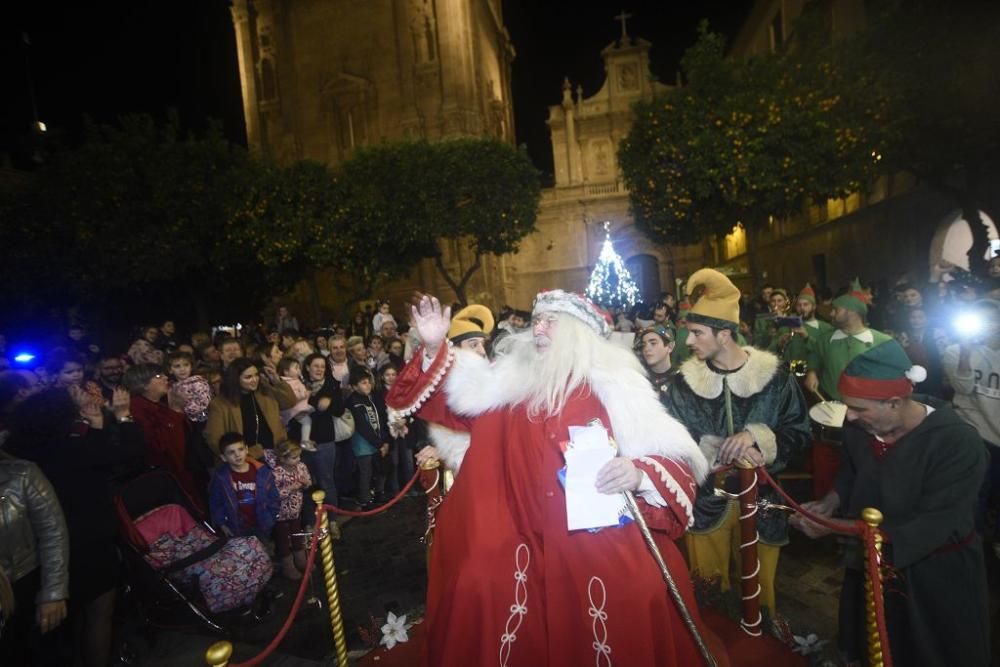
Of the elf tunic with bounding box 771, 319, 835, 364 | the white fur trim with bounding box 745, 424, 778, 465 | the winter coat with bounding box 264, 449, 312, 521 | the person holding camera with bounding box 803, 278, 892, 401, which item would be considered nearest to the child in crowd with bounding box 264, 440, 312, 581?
the winter coat with bounding box 264, 449, 312, 521

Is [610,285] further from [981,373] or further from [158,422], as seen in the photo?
[158,422]

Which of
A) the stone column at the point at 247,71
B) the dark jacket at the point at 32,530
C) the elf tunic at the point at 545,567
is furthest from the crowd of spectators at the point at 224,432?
the stone column at the point at 247,71

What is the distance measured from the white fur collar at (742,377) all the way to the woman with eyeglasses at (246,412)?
3984 mm

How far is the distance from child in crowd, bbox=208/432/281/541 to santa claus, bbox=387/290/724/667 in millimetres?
2632

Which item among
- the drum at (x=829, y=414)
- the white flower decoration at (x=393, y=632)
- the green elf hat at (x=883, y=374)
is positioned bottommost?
the white flower decoration at (x=393, y=632)

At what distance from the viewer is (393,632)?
3.79 meters

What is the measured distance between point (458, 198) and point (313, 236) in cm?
556

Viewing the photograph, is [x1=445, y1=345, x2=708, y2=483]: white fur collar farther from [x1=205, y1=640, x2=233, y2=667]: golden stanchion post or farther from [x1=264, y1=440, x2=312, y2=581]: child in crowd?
[x1=264, y1=440, x2=312, y2=581]: child in crowd

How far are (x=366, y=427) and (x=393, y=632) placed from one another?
3.03m

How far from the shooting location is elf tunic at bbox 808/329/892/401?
5.21 meters

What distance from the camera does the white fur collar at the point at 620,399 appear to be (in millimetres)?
2486

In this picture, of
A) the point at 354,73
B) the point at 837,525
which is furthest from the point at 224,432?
the point at 354,73

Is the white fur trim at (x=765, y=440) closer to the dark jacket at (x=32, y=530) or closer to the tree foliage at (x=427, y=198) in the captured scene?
the dark jacket at (x=32, y=530)

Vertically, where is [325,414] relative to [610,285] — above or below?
below
